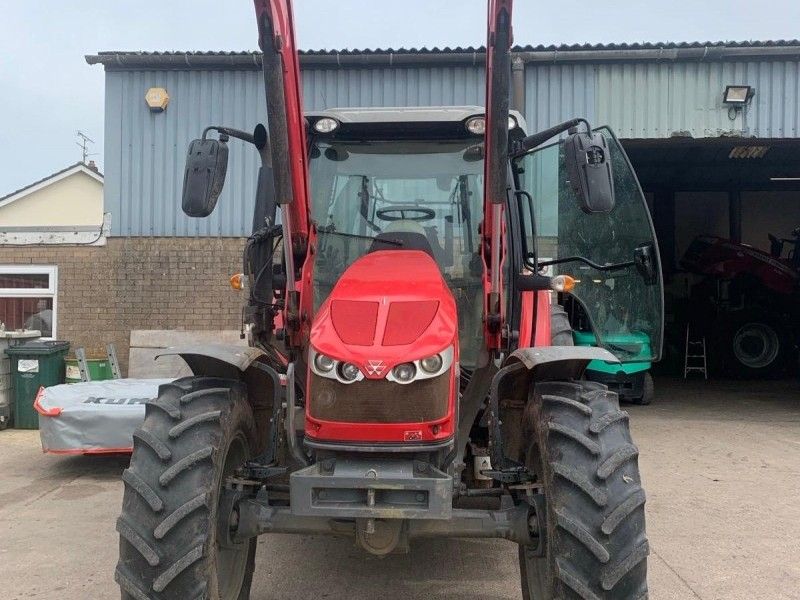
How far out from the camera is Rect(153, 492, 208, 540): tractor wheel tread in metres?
2.41

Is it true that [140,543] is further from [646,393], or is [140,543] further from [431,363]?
[646,393]

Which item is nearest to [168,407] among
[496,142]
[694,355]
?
[496,142]

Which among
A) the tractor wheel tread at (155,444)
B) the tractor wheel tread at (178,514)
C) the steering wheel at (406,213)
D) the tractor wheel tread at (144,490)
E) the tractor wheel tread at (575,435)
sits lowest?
the tractor wheel tread at (178,514)

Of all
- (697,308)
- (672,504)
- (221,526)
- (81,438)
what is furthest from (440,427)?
(697,308)

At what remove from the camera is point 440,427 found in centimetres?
264

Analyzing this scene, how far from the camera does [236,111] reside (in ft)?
28.4

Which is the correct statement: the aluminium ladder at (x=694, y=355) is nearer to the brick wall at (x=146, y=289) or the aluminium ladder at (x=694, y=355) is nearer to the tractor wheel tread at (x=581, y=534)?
the brick wall at (x=146, y=289)

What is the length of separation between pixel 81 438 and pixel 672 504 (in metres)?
4.68

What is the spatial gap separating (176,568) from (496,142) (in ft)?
6.56

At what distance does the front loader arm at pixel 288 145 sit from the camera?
2.72 metres

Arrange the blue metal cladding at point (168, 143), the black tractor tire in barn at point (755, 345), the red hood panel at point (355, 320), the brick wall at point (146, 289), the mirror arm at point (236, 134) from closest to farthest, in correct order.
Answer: the red hood panel at point (355, 320) → the mirror arm at point (236, 134) → the brick wall at point (146, 289) → the blue metal cladding at point (168, 143) → the black tractor tire in barn at point (755, 345)

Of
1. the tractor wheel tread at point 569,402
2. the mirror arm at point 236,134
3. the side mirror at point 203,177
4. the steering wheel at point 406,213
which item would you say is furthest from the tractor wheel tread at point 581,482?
the mirror arm at point 236,134

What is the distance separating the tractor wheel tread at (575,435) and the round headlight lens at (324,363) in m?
0.86

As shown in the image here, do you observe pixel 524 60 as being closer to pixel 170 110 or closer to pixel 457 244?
pixel 170 110
